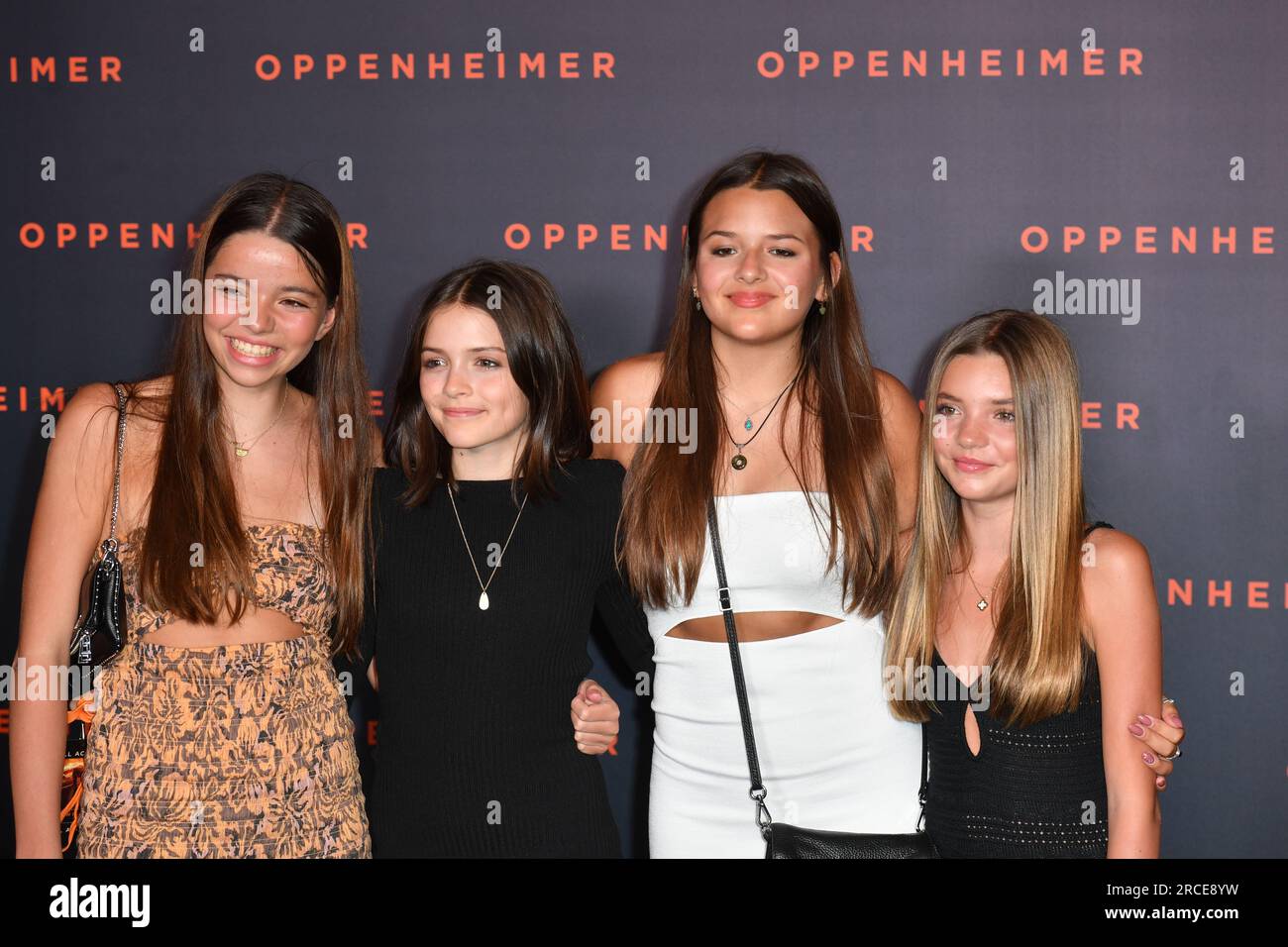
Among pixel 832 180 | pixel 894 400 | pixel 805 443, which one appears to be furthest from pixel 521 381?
pixel 832 180

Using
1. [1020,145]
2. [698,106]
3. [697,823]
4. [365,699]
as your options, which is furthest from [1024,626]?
[365,699]

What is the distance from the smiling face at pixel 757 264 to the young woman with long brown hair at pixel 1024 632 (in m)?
0.38

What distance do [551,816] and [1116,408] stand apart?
6.25 ft

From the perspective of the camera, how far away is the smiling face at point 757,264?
2490 mm

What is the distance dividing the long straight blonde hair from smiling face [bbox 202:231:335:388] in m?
1.36

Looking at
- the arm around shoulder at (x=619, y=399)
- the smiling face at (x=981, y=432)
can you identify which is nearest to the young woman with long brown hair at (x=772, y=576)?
the arm around shoulder at (x=619, y=399)

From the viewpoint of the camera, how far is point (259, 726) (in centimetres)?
217

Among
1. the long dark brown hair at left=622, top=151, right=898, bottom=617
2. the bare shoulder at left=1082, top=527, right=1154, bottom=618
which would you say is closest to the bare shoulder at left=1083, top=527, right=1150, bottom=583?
the bare shoulder at left=1082, top=527, right=1154, bottom=618

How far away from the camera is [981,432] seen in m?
2.28

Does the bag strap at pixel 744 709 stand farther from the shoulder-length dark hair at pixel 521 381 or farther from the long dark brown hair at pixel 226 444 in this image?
the long dark brown hair at pixel 226 444

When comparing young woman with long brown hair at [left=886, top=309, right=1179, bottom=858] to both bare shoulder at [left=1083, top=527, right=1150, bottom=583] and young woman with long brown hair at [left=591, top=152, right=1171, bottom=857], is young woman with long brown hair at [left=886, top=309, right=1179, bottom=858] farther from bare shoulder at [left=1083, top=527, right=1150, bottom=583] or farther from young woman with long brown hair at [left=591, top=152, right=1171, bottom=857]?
young woman with long brown hair at [left=591, top=152, right=1171, bottom=857]

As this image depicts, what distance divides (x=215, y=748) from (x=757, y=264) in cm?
152

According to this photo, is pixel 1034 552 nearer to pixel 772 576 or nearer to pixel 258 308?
pixel 772 576
